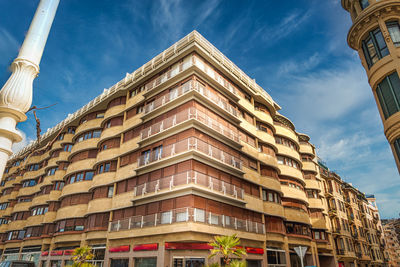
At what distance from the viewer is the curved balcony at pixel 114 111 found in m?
31.5

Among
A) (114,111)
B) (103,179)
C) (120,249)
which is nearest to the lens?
(120,249)

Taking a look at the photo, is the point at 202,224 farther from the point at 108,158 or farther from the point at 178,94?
the point at 108,158

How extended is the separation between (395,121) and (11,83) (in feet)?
53.2

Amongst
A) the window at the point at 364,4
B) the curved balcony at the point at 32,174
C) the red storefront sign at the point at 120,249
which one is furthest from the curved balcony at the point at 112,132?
the window at the point at 364,4

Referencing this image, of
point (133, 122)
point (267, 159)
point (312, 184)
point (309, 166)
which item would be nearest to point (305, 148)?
point (309, 166)

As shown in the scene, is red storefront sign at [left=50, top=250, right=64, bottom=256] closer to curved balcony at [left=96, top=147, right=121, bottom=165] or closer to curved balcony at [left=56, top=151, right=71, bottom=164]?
curved balcony at [left=96, top=147, right=121, bottom=165]

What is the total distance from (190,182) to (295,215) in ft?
57.3

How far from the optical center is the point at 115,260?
80.2ft

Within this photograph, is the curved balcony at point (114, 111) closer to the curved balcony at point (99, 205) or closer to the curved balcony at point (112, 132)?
the curved balcony at point (112, 132)

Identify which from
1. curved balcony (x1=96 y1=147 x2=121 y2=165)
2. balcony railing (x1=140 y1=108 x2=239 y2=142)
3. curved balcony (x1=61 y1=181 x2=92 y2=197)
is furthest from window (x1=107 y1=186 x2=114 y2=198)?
balcony railing (x1=140 y1=108 x2=239 y2=142)

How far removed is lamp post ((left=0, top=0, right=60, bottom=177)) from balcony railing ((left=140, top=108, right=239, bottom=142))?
1757 cm

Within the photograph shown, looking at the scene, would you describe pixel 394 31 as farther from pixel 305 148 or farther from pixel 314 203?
pixel 305 148

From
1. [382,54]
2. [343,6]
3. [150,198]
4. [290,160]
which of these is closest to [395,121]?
[382,54]

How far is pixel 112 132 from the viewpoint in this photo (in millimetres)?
30734
